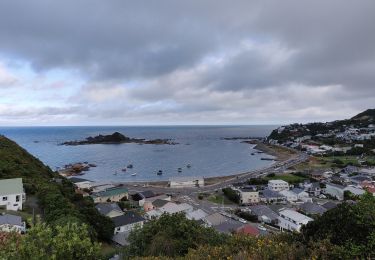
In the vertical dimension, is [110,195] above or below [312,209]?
above

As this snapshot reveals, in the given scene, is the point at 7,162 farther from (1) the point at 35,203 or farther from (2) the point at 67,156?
(2) the point at 67,156

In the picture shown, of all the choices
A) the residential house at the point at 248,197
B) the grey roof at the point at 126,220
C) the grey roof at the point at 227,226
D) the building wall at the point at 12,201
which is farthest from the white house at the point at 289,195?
the building wall at the point at 12,201

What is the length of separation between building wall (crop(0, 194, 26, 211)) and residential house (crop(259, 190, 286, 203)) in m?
30.9

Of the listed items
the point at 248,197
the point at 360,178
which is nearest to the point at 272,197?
the point at 248,197

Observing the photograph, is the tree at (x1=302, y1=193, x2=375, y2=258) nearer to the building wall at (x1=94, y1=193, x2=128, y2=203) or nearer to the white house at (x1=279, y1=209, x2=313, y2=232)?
the white house at (x1=279, y1=209, x2=313, y2=232)

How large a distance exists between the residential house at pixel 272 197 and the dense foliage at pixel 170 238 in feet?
104

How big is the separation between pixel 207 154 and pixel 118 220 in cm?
7488

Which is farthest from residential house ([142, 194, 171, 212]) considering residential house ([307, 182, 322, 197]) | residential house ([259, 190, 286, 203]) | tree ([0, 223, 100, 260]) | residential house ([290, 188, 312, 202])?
tree ([0, 223, 100, 260])

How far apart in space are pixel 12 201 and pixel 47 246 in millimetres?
18605

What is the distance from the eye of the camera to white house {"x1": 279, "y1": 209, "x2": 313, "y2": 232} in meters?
30.0

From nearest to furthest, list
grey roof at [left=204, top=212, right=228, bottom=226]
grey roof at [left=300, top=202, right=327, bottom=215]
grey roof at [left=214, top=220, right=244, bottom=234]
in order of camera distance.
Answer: grey roof at [left=214, top=220, right=244, bottom=234] < grey roof at [left=204, top=212, right=228, bottom=226] < grey roof at [left=300, top=202, right=327, bottom=215]

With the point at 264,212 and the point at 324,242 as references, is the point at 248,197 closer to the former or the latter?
the point at 264,212

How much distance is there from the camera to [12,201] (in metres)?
23.1

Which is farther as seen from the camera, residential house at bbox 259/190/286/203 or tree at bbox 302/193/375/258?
residential house at bbox 259/190/286/203
